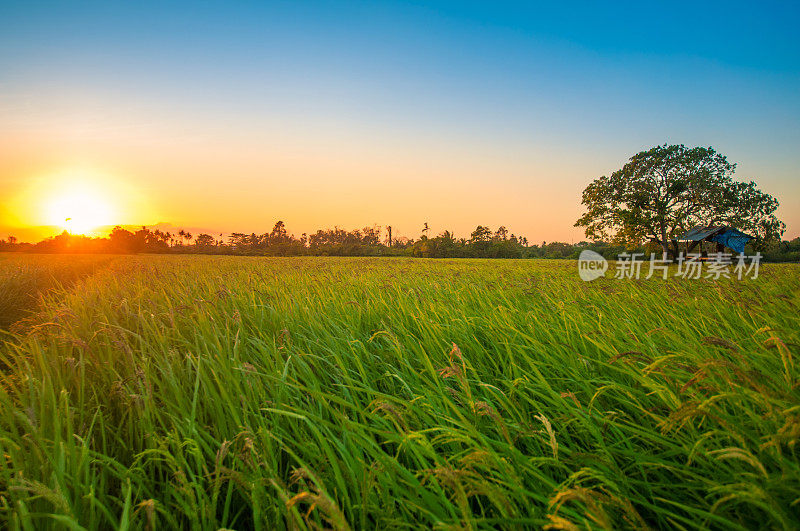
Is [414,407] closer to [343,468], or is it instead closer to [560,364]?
[343,468]

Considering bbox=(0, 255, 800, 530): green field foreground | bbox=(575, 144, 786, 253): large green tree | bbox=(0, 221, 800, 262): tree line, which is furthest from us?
bbox=(0, 221, 800, 262): tree line

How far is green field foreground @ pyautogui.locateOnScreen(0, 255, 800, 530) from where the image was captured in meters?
0.95

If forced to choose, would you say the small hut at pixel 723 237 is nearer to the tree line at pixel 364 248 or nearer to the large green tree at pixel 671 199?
the large green tree at pixel 671 199

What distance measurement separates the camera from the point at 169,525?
111 cm

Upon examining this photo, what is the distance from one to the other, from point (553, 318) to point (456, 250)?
55.5 meters

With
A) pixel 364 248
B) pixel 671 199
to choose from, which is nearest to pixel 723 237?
pixel 671 199

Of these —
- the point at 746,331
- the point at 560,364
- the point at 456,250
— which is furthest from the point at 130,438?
the point at 456,250

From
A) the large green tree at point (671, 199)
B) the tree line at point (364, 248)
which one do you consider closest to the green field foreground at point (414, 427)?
the large green tree at point (671, 199)

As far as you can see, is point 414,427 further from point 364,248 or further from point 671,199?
point 364,248

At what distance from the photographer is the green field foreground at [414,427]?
95cm

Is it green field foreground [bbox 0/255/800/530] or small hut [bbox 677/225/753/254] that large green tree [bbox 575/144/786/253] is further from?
green field foreground [bbox 0/255/800/530]

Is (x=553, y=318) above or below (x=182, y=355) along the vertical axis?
above

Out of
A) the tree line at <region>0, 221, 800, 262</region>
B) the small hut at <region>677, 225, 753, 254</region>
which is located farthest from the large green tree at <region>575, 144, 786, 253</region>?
the tree line at <region>0, 221, 800, 262</region>

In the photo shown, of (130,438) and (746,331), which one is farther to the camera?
(746,331)
